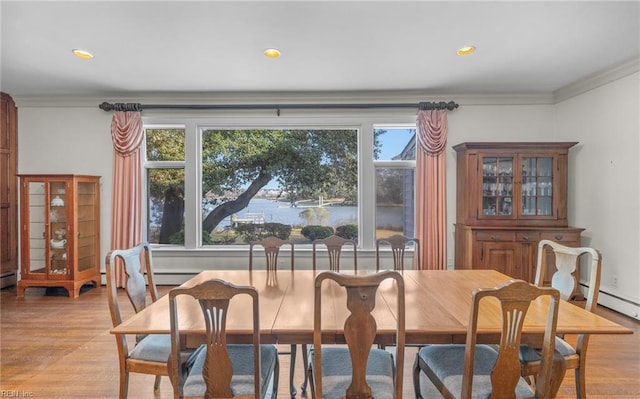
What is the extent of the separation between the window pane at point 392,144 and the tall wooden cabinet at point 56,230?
12.0 ft

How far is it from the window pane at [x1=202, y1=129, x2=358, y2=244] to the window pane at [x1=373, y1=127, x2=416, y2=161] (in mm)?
296

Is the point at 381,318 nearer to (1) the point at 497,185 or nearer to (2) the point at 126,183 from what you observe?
(1) the point at 497,185

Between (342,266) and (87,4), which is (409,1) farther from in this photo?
(342,266)

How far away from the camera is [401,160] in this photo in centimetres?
427

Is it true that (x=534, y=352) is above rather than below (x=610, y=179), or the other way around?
below

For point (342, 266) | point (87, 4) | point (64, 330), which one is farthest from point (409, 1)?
point (64, 330)

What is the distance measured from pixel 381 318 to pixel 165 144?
12.8ft

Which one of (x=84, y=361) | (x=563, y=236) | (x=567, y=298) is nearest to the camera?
(x=567, y=298)

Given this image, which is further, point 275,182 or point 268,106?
point 275,182

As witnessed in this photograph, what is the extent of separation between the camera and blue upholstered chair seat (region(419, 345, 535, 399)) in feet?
4.61

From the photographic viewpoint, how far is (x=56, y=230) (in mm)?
3938

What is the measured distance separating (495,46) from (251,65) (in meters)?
2.28

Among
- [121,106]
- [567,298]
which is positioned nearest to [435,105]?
[567,298]

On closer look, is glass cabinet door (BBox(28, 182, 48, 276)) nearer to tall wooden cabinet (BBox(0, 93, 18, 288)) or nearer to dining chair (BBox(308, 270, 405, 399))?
tall wooden cabinet (BBox(0, 93, 18, 288))
